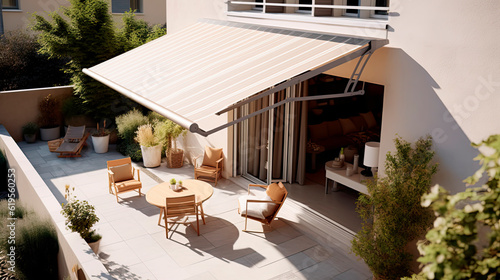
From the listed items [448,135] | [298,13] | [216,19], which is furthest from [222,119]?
[448,135]

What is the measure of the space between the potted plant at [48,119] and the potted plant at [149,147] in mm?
5260

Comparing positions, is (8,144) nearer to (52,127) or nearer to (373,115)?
(52,127)

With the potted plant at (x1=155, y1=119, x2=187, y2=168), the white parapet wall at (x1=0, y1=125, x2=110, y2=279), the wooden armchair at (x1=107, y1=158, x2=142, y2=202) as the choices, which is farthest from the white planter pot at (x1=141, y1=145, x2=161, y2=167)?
the white parapet wall at (x1=0, y1=125, x2=110, y2=279)

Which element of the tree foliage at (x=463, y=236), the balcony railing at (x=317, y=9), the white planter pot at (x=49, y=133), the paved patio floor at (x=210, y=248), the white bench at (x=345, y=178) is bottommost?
the paved patio floor at (x=210, y=248)

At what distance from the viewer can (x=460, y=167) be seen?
7.87 metres

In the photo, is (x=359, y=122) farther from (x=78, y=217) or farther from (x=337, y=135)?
(x=78, y=217)

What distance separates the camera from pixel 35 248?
940 centimetres

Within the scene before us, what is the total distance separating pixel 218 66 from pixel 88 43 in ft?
33.2

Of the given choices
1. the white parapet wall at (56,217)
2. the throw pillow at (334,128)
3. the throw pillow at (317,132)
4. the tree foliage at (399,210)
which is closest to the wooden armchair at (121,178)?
the white parapet wall at (56,217)

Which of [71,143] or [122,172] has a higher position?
[122,172]

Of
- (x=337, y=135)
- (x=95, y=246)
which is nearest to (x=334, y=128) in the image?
(x=337, y=135)

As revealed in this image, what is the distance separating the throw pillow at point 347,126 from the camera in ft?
52.3

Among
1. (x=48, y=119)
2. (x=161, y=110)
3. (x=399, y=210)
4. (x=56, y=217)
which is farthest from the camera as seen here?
(x=48, y=119)

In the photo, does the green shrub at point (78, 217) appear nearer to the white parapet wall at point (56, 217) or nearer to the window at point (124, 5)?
the white parapet wall at point (56, 217)
